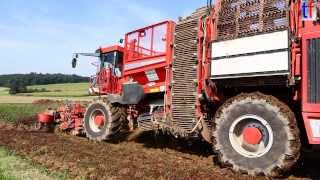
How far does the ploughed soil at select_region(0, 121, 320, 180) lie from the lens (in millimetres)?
7711

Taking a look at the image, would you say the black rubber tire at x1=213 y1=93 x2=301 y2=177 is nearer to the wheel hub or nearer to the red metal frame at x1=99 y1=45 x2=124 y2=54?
the wheel hub

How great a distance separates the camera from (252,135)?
8.22 meters

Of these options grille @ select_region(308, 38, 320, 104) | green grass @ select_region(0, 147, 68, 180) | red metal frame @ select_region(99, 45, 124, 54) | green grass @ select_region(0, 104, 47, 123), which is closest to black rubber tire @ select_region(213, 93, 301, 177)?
grille @ select_region(308, 38, 320, 104)

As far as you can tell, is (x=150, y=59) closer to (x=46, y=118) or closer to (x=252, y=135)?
(x=252, y=135)

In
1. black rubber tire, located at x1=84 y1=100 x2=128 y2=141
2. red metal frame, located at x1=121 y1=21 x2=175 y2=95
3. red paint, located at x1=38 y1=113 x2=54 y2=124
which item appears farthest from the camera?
red paint, located at x1=38 y1=113 x2=54 y2=124

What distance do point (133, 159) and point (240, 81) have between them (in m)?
2.65

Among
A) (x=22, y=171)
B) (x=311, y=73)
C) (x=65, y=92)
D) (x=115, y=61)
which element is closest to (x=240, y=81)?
(x=311, y=73)

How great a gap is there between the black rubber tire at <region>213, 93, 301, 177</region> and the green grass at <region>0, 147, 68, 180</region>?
2887 mm

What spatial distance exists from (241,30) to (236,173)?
2.59 metres

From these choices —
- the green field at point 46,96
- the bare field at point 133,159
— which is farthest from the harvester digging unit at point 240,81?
the green field at point 46,96

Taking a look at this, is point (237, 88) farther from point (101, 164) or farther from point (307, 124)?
point (101, 164)

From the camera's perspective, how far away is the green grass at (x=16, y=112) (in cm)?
2005

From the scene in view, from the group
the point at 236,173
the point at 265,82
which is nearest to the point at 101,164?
the point at 236,173

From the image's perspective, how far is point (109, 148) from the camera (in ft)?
36.9
